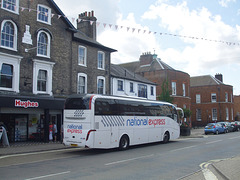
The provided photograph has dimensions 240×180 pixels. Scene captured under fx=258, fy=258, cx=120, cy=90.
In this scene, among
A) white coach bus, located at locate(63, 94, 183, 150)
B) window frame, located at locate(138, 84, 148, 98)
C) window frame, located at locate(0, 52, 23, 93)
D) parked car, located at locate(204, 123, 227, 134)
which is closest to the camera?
white coach bus, located at locate(63, 94, 183, 150)

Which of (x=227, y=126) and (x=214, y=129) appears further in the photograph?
(x=227, y=126)

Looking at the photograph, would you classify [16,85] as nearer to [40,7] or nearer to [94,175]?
[40,7]

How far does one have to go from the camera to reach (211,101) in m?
55.4

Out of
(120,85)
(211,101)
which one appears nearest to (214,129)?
(120,85)

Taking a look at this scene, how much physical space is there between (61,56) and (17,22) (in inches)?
182

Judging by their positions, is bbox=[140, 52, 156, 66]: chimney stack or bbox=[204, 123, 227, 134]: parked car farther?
bbox=[140, 52, 156, 66]: chimney stack

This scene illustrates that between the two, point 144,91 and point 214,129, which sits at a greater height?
point 144,91

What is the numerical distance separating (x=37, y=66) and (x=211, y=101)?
43872mm

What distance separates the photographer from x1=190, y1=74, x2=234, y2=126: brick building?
5475 centimetres

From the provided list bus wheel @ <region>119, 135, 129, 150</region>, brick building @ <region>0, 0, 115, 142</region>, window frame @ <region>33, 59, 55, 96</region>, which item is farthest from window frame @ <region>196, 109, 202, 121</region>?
bus wheel @ <region>119, 135, 129, 150</region>

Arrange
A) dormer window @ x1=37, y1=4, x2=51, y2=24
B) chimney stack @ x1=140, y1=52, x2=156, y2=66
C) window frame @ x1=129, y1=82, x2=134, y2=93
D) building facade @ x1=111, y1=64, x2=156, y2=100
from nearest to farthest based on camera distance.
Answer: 1. dormer window @ x1=37, y1=4, x2=51, y2=24
2. building facade @ x1=111, y1=64, x2=156, y2=100
3. window frame @ x1=129, y1=82, x2=134, y2=93
4. chimney stack @ x1=140, y1=52, x2=156, y2=66

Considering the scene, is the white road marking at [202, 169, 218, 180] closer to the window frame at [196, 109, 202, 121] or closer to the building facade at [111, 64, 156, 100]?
the building facade at [111, 64, 156, 100]

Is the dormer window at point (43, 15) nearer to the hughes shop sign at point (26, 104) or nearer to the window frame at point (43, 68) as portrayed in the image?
the window frame at point (43, 68)

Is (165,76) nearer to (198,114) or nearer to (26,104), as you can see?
(198,114)
